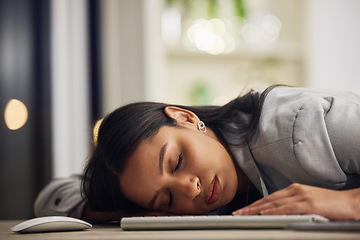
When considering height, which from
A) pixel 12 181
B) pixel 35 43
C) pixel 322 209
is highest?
pixel 35 43

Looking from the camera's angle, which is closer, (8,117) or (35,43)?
(8,117)

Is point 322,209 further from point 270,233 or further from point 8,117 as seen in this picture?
point 8,117

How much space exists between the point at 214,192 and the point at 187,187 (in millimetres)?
94

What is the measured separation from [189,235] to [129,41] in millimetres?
2006

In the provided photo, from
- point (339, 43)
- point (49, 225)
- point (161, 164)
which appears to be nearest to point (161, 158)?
point (161, 164)

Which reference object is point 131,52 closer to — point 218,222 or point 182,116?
point 182,116

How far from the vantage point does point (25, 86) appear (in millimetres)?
1655

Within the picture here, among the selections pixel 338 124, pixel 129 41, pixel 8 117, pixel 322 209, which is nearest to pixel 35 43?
pixel 8 117

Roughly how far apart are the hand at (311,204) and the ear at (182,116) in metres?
0.35

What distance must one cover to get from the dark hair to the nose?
118 millimetres

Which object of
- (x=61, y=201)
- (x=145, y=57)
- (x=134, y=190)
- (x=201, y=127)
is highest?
(x=145, y=57)

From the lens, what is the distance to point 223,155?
39.4 inches

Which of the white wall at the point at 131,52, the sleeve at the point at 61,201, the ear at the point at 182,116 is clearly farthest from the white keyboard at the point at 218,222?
the white wall at the point at 131,52

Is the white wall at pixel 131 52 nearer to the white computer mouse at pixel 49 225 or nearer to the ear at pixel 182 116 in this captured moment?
the ear at pixel 182 116
